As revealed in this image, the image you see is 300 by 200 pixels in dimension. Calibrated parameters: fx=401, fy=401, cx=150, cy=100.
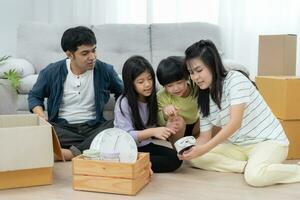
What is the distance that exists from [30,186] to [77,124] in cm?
53

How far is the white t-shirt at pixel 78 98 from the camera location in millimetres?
1892

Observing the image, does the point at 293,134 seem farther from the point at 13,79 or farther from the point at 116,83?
the point at 13,79

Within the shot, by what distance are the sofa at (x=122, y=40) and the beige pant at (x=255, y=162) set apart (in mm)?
1158

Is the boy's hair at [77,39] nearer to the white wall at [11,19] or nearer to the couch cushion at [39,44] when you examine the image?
the couch cushion at [39,44]

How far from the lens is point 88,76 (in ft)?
6.26

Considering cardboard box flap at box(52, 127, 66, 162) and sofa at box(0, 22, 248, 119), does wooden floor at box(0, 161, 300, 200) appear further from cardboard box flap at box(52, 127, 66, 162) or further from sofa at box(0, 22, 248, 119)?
sofa at box(0, 22, 248, 119)

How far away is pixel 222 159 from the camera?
163cm

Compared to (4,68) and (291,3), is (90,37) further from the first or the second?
(291,3)

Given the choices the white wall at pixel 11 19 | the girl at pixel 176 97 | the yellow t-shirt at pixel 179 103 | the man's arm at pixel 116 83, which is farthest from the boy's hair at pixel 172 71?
the white wall at pixel 11 19

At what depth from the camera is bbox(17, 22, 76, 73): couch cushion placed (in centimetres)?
272

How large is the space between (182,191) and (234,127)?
32 cm

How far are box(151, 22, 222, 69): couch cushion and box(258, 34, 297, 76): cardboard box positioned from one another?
0.43 m

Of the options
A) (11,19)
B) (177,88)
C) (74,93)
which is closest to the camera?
(177,88)

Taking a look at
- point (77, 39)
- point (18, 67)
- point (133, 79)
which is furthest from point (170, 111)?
point (18, 67)
